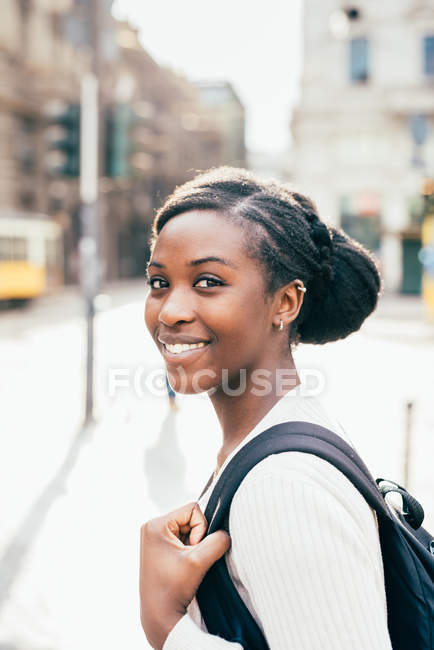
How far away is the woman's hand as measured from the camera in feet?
3.88

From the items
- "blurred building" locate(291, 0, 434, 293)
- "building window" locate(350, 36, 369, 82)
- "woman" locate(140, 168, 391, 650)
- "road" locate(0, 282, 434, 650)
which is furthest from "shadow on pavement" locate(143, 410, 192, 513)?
"building window" locate(350, 36, 369, 82)

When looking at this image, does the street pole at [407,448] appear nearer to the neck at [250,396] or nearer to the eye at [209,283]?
the neck at [250,396]

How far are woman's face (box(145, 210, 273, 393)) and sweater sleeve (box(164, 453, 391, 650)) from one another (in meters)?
0.32

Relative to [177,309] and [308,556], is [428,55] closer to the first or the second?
[177,309]

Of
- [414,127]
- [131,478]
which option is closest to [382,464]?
[131,478]

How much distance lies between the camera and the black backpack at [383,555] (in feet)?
3.76

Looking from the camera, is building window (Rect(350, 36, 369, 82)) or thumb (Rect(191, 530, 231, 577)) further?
building window (Rect(350, 36, 369, 82))

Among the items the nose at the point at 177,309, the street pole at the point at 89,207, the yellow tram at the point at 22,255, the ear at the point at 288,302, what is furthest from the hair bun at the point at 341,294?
the yellow tram at the point at 22,255

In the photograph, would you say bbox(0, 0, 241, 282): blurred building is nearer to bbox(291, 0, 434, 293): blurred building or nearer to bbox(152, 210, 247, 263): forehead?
bbox(152, 210, 247, 263): forehead

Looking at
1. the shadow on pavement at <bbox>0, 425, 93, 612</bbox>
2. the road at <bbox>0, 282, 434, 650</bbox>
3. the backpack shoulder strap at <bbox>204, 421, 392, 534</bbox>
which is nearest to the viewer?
the backpack shoulder strap at <bbox>204, 421, 392, 534</bbox>

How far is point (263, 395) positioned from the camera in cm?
138

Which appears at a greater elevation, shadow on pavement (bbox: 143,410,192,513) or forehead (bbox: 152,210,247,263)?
forehead (bbox: 152,210,247,263)

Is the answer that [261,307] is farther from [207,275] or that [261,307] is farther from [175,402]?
[175,402]

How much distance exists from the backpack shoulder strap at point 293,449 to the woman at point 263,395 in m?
0.02
